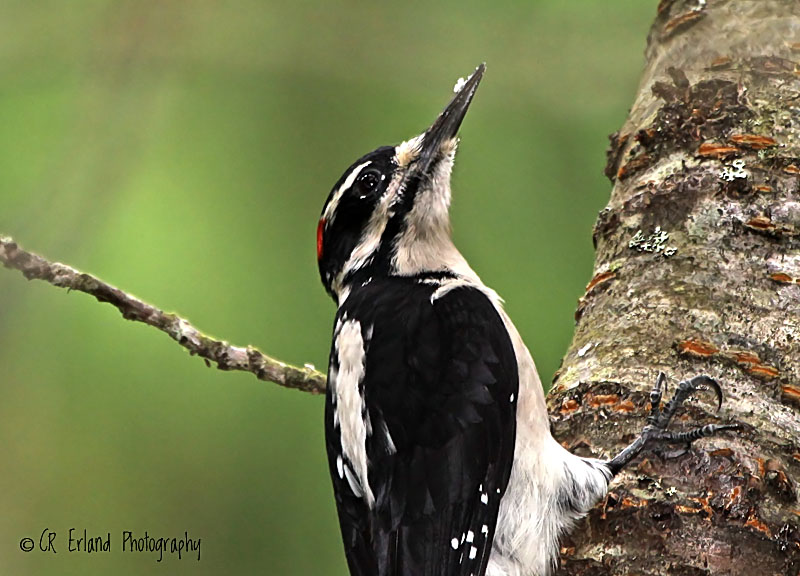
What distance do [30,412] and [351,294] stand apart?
4.88 feet

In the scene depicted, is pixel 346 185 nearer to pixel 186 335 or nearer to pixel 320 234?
pixel 320 234

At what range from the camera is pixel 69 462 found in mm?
4168

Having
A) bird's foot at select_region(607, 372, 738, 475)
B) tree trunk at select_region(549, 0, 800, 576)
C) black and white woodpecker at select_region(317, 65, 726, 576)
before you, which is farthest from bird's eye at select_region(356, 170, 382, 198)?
bird's foot at select_region(607, 372, 738, 475)

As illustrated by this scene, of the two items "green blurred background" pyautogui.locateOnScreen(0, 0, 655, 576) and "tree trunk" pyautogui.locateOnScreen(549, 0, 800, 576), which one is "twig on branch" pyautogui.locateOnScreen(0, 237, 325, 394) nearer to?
"green blurred background" pyautogui.locateOnScreen(0, 0, 655, 576)

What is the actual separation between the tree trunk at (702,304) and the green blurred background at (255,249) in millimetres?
278

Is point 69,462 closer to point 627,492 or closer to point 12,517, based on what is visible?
point 12,517

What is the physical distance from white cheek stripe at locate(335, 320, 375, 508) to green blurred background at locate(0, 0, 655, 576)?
0.82 metres

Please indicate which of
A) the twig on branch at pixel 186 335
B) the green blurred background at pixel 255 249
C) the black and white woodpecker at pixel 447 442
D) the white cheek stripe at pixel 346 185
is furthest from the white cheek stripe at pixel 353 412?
the green blurred background at pixel 255 249

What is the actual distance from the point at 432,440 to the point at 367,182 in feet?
3.44

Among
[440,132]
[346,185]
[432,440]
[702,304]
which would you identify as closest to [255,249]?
[346,185]

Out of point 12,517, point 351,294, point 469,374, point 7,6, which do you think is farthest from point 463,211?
point 12,517

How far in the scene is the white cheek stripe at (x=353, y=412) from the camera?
2.69 meters

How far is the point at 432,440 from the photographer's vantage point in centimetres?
263

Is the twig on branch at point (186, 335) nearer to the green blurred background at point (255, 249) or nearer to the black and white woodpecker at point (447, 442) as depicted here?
the black and white woodpecker at point (447, 442)
